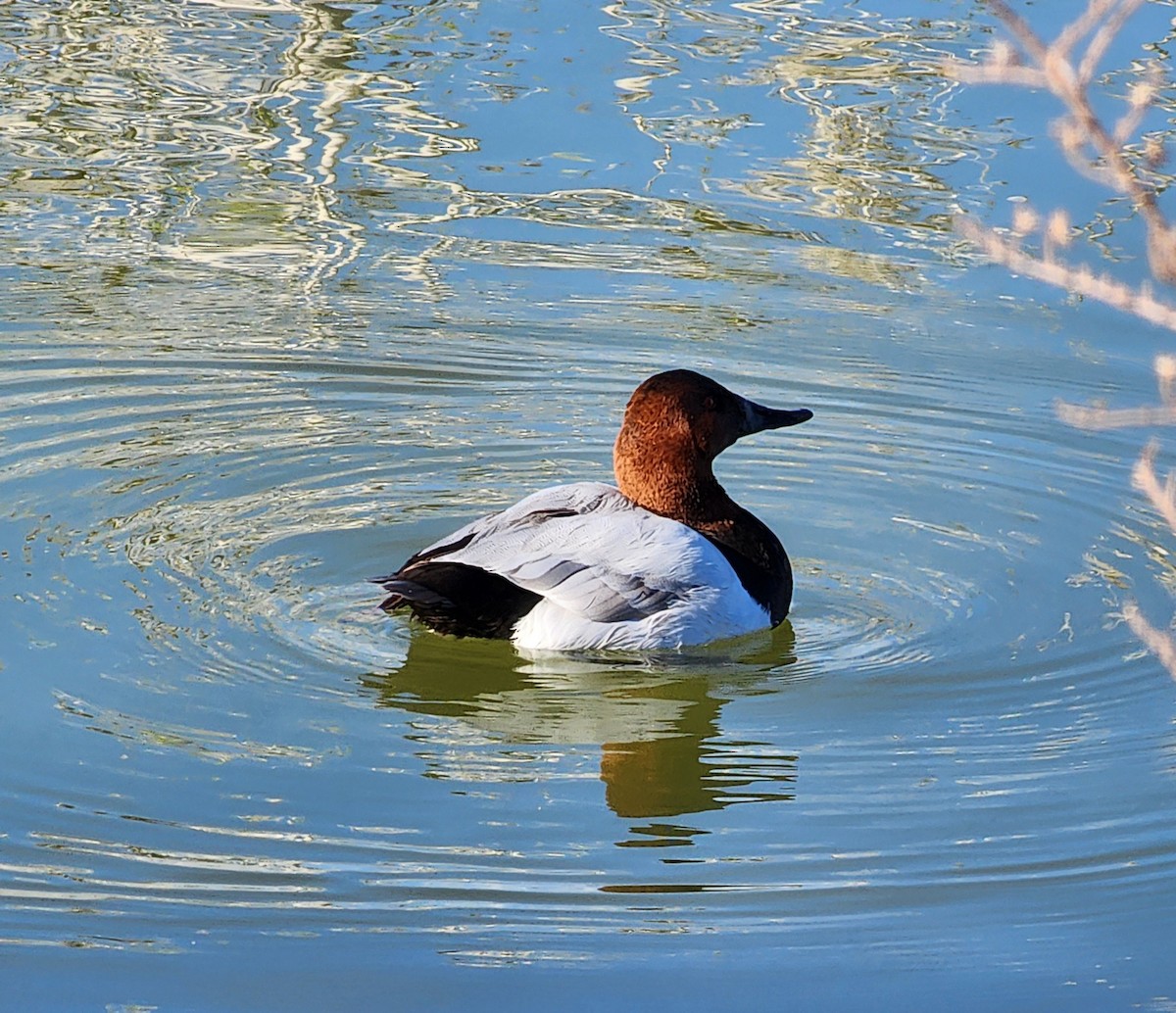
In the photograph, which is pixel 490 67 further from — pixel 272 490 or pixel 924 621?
pixel 924 621

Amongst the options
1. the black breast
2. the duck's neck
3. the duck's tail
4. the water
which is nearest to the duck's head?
the duck's neck

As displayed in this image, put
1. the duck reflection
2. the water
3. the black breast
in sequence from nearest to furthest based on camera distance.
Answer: the water
the duck reflection
the black breast

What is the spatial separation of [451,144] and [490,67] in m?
1.05

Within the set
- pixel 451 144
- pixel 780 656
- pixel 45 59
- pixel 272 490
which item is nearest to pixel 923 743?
pixel 780 656

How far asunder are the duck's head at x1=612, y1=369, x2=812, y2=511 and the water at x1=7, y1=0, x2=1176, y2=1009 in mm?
634

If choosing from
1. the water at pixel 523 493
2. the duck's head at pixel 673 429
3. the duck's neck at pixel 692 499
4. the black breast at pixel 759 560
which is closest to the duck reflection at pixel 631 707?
the water at pixel 523 493

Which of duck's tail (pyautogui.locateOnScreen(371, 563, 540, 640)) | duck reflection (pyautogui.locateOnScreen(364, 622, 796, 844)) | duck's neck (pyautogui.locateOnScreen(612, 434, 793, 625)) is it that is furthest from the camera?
duck's neck (pyautogui.locateOnScreen(612, 434, 793, 625))

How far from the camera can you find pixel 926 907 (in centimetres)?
459

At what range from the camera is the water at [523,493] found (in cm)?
446

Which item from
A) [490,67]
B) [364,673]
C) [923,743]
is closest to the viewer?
[923,743]

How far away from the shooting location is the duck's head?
22.6 feet

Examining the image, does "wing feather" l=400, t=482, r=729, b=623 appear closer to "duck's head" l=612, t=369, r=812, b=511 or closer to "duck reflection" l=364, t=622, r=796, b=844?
"duck reflection" l=364, t=622, r=796, b=844

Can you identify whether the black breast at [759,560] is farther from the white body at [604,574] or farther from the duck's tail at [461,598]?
the duck's tail at [461,598]

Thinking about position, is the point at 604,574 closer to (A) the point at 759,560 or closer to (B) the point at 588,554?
(B) the point at 588,554
